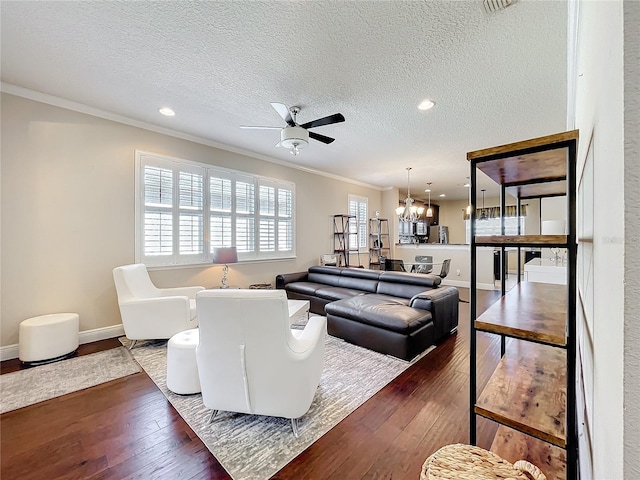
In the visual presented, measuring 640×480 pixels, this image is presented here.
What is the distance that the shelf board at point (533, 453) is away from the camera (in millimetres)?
1231

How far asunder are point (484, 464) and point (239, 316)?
4.45 ft

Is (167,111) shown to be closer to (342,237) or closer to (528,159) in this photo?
(528,159)

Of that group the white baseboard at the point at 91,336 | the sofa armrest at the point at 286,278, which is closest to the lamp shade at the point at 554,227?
the sofa armrest at the point at 286,278

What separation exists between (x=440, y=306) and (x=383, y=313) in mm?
867

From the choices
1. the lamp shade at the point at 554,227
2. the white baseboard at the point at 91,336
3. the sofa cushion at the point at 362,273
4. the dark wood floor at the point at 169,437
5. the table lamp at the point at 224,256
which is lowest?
the dark wood floor at the point at 169,437

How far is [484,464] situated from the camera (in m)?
0.95

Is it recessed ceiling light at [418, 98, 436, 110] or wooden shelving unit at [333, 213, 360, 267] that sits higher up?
recessed ceiling light at [418, 98, 436, 110]

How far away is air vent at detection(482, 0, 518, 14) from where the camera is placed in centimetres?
181

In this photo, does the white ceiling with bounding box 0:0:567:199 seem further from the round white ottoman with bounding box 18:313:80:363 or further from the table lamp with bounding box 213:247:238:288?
the round white ottoman with bounding box 18:313:80:363

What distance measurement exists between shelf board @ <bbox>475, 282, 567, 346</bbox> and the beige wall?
14.1 ft

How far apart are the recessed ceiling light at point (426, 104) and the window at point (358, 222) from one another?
4.14m

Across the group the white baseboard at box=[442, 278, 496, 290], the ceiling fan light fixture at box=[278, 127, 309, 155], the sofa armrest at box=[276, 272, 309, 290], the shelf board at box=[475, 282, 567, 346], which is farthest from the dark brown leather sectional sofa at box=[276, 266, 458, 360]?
the white baseboard at box=[442, 278, 496, 290]

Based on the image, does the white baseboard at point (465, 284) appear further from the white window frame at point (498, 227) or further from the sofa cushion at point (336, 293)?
the sofa cushion at point (336, 293)

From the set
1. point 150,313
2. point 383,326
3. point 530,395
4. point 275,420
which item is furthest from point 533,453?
point 150,313
